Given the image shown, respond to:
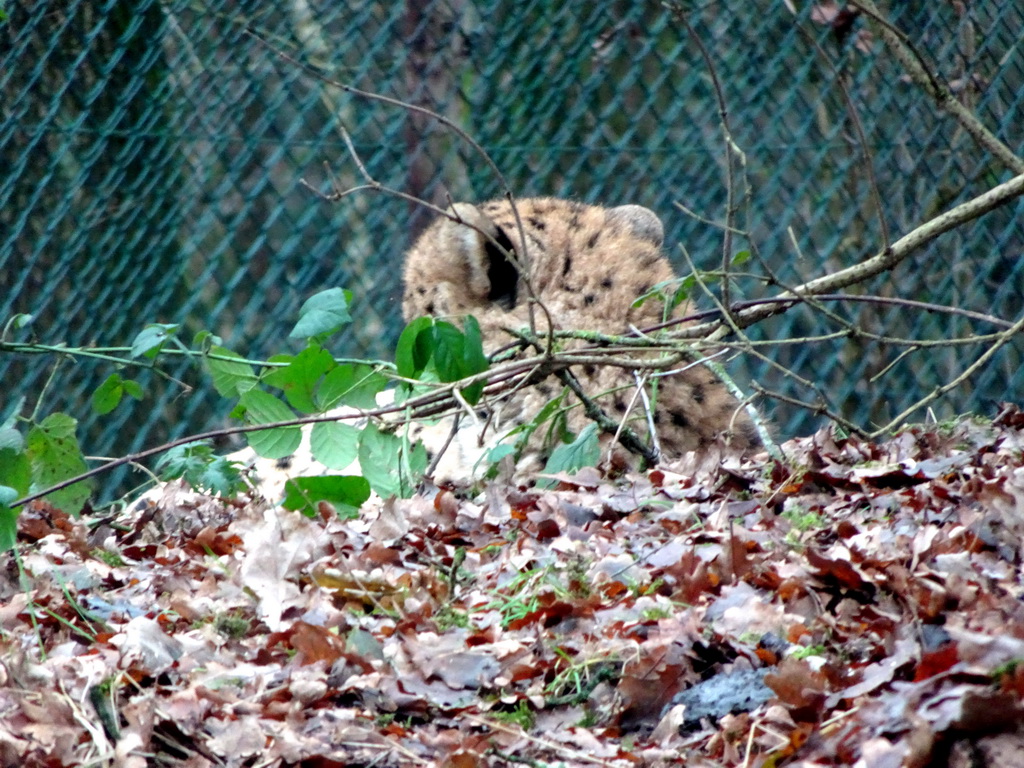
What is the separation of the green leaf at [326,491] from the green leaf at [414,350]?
34 cm

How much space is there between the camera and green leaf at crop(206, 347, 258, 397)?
3.87m

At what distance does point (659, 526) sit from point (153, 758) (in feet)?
4.64

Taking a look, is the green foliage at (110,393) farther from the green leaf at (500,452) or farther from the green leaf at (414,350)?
the green leaf at (500,452)

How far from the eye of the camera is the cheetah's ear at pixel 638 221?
476 cm

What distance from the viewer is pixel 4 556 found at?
331 centimetres

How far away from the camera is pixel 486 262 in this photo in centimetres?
453

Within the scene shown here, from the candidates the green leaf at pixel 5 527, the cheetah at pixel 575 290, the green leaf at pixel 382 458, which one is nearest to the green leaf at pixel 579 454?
the cheetah at pixel 575 290

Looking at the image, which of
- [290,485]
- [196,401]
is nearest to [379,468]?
[290,485]

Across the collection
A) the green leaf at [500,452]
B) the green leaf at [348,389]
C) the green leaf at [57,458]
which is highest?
the green leaf at [348,389]

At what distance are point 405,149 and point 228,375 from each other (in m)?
3.27

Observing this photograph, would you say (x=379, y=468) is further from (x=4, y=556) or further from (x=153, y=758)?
(x=153, y=758)

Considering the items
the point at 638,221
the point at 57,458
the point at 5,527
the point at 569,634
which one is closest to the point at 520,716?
the point at 569,634

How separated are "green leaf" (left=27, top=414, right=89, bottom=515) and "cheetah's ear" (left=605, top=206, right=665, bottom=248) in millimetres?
2026

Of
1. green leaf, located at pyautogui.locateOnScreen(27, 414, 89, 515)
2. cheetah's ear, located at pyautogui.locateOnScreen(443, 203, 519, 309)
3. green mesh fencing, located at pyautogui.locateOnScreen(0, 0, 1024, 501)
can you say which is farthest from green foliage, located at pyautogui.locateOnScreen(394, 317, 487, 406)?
green mesh fencing, located at pyautogui.locateOnScreen(0, 0, 1024, 501)
